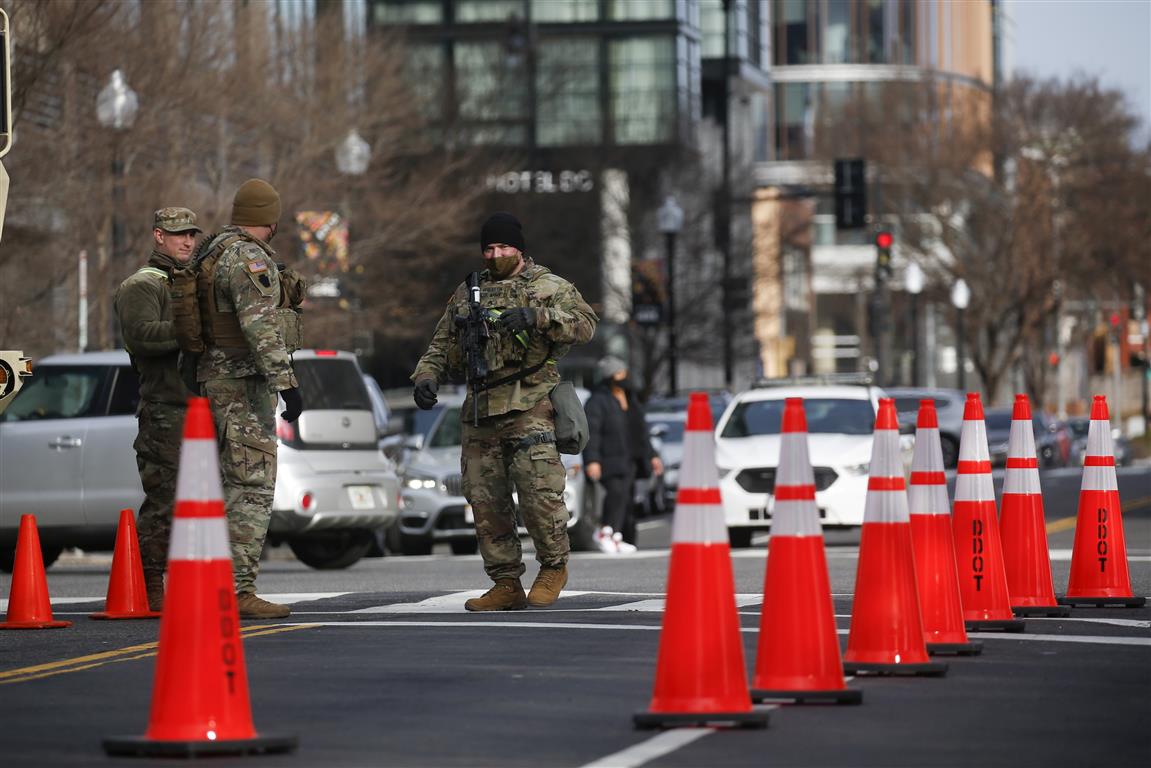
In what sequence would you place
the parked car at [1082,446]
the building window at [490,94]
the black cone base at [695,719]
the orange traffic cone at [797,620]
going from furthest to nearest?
the parked car at [1082,446], the building window at [490,94], the orange traffic cone at [797,620], the black cone base at [695,719]

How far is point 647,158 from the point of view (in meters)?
56.2

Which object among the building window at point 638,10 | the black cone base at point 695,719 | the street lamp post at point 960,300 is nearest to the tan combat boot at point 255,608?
the black cone base at point 695,719

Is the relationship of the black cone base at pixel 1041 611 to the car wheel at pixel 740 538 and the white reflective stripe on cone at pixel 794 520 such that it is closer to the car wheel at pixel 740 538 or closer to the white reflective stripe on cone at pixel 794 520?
the white reflective stripe on cone at pixel 794 520

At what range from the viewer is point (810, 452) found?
69.3 ft

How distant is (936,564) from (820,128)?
61074 millimetres

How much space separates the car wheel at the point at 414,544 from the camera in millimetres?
23344

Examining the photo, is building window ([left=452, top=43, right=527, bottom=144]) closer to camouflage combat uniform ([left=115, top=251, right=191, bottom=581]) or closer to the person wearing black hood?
the person wearing black hood

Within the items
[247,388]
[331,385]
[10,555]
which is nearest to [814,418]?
[331,385]

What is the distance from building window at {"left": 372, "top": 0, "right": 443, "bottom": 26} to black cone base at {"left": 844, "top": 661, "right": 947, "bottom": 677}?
57.7 metres

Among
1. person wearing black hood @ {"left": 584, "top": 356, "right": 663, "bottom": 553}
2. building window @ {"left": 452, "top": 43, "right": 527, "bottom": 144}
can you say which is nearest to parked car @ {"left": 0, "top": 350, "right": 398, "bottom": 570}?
person wearing black hood @ {"left": 584, "top": 356, "right": 663, "bottom": 553}

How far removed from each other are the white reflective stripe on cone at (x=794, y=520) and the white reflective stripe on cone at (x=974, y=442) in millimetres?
2749

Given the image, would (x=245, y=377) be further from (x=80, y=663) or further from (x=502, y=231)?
(x=80, y=663)

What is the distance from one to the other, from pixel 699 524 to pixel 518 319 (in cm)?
439

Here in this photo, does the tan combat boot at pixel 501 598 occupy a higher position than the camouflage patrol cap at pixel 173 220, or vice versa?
the camouflage patrol cap at pixel 173 220
